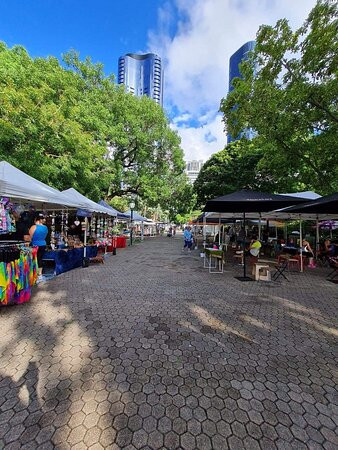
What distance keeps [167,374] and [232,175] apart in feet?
60.0

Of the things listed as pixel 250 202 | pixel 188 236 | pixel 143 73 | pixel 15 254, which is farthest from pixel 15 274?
pixel 143 73

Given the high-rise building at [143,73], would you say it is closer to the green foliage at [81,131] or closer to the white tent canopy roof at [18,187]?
the green foliage at [81,131]

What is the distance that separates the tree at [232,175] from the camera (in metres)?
18.2

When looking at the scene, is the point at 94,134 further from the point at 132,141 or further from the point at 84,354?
the point at 84,354

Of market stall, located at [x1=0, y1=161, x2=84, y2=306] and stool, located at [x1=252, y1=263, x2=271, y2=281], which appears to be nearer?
market stall, located at [x1=0, y1=161, x2=84, y2=306]

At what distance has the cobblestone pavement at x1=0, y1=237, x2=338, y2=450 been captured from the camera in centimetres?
184

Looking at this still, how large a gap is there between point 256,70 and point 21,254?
11982mm

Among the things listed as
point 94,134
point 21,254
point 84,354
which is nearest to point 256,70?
point 94,134

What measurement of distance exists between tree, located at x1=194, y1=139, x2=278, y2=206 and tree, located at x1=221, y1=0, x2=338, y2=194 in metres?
6.62

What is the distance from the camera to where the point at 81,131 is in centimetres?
1221

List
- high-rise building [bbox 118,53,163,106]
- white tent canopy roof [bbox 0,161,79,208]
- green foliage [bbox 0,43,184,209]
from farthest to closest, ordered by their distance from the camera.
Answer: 1. high-rise building [bbox 118,53,163,106]
2. green foliage [bbox 0,43,184,209]
3. white tent canopy roof [bbox 0,161,79,208]

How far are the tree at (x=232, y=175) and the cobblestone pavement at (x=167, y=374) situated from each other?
14646mm

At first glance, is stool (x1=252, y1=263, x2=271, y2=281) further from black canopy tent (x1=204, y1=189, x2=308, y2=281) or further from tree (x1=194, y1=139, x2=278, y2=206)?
tree (x1=194, y1=139, x2=278, y2=206)

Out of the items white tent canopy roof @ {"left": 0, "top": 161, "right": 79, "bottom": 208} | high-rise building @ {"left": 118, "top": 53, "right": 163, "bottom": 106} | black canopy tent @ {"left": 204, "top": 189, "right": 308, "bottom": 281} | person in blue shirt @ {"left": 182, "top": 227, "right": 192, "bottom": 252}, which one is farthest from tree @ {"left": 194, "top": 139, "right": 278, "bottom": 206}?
high-rise building @ {"left": 118, "top": 53, "right": 163, "bottom": 106}
